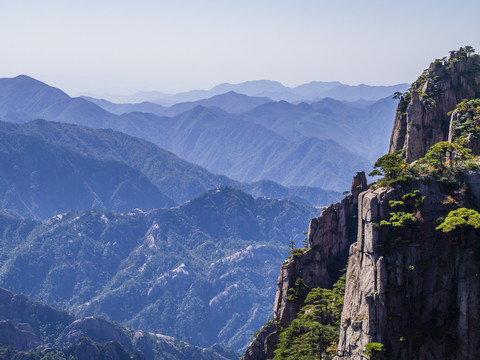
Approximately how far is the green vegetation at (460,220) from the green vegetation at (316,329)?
63.0 feet

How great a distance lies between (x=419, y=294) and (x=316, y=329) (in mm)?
19004

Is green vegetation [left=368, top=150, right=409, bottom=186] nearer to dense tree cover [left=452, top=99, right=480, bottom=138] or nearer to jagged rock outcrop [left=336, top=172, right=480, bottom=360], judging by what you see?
jagged rock outcrop [left=336, top=172, right=480, bottom=360]

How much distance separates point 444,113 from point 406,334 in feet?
198

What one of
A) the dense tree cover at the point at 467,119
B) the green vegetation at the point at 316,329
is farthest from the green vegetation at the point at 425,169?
the dense tree cover at the point at 467,119

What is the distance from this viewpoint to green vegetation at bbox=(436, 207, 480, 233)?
6200 cm

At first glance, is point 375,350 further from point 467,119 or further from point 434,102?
point 434,102

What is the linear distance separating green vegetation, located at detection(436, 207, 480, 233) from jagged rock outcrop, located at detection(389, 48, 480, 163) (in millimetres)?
48929

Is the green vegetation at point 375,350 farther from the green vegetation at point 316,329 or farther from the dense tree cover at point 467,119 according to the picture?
the dense tree cover at point 467,119

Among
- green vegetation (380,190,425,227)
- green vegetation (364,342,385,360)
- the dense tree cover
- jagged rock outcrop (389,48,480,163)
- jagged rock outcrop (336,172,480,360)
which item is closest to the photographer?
green vegetation (364,342,385,360)

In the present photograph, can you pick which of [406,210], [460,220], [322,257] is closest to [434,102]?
[322,257]

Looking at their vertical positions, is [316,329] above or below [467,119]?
below

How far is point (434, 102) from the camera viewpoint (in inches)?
4572

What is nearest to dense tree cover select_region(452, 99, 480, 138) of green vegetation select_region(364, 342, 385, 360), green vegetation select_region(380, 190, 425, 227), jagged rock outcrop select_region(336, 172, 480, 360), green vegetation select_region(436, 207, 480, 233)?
green vegetation select_region(380, 190, 425, 227)

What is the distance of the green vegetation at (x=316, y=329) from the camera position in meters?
78.2
